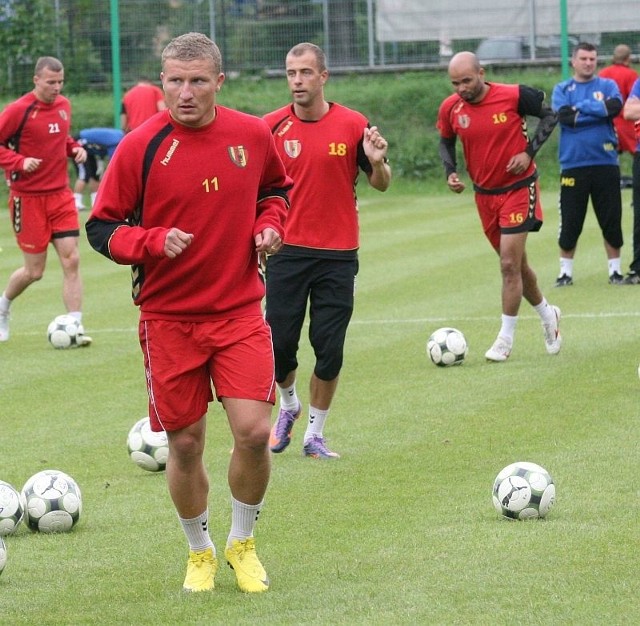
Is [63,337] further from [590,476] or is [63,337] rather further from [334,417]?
[590,476]

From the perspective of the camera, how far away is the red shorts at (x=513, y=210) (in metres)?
11.7

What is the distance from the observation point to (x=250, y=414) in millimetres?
5840

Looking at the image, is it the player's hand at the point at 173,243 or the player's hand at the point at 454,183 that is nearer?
the player's hand at the point at 173,243

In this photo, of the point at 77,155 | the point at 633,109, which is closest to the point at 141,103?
the point at 77,155

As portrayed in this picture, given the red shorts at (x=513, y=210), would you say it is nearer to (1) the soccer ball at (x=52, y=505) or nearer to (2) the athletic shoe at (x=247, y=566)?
(1) the soccer ball at (x=52, y=505)

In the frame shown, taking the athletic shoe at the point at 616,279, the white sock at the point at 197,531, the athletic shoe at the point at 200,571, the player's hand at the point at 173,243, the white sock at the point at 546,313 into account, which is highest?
the player's hand at the point at 173,243

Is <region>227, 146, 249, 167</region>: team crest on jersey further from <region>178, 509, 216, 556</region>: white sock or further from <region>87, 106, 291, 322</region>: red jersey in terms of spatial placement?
<region>178, 509, 216, 556</region>: white sock

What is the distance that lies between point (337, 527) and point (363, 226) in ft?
57.8

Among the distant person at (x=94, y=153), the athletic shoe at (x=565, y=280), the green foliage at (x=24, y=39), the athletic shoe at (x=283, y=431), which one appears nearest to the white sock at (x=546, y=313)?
the athletic shoe at (x=283, y=431)

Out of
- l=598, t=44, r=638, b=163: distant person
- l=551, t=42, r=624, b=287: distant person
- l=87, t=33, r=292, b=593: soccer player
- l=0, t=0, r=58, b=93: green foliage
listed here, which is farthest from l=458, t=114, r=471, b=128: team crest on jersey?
l=0, t=0, r=58, b=93: green foliage

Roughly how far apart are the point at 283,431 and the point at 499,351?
3.22 meters

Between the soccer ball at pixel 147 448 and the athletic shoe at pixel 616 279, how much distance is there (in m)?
9.07

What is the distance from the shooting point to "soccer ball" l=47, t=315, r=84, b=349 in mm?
13309

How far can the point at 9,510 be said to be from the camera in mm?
6969
